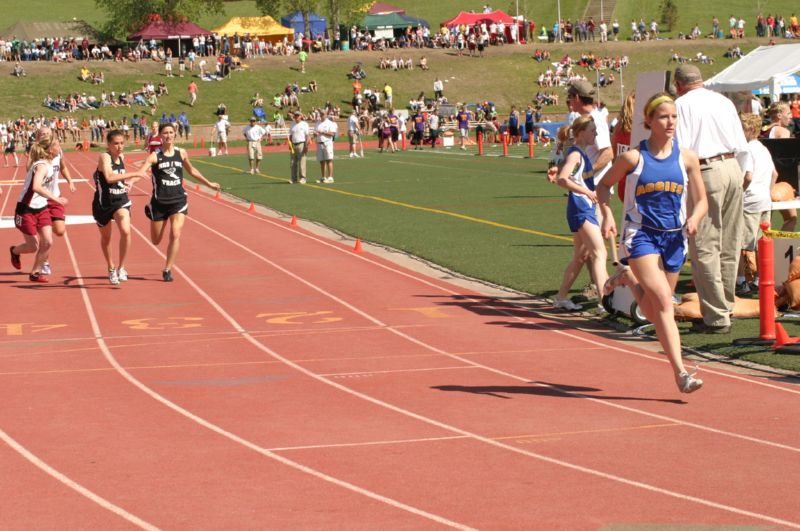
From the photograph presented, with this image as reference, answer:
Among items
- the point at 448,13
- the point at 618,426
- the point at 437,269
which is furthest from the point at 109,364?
the point at 448,13

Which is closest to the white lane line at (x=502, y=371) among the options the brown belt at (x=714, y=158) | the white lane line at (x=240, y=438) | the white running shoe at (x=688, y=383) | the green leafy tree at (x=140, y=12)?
the white running shoe at (x=688, y=383)

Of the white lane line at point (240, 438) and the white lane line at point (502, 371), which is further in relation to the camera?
the white lane line at point (502, 371)

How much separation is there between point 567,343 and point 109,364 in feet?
12.8

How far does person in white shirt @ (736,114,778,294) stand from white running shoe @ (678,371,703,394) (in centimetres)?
532

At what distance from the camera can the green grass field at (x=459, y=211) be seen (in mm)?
16094

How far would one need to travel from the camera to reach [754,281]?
14500mm

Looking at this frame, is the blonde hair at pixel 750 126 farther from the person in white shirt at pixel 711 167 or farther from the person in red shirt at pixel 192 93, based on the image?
the person in red shirt at pixel 192 93

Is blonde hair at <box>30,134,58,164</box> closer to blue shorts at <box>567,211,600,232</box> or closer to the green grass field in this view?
the green grass field

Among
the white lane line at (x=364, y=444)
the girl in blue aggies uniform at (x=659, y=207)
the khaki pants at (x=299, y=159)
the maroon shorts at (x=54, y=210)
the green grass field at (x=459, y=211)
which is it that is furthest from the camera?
the khaki pants at (x=299, y=159)

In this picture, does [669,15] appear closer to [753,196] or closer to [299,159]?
[299,159]

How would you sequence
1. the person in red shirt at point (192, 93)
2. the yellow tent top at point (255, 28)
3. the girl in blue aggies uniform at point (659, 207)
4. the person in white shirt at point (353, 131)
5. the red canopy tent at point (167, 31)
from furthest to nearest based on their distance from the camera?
the yellow tent top at point (255, 28) < the red canopy tent at point (167, 31) < the person in red shirt at point (192, 93) < the person in white shirt at point (353, 131) < the girl in blue aggies uniform at point (659, 207)

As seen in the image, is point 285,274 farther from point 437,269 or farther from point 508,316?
point 508,316

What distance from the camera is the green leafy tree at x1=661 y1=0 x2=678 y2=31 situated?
106 m

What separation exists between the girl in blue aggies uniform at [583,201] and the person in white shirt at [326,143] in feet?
74.3
